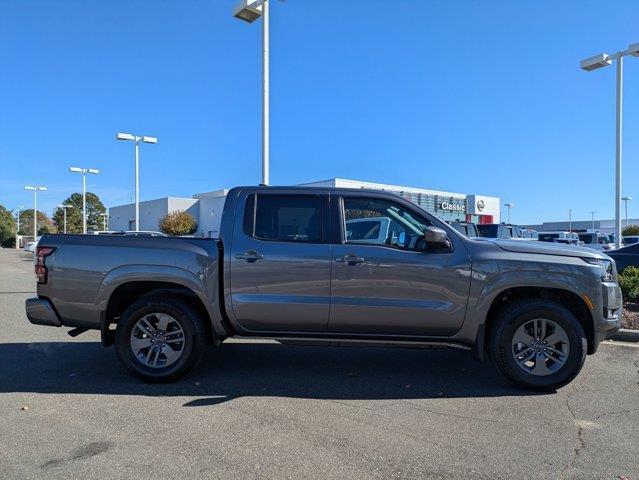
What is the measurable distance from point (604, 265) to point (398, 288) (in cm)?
212

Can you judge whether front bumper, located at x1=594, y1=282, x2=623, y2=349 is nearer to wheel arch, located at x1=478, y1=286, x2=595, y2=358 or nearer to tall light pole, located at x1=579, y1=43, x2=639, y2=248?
wheel arch, located at x1=478, y1=286, x2=595, y2=358

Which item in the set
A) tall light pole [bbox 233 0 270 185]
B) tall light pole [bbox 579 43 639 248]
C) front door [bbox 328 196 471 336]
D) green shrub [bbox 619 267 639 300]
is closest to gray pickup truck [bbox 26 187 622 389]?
front door [bbox 328 196 471 336]

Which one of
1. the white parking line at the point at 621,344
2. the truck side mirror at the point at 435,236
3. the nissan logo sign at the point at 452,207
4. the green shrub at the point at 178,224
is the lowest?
the white parking line at the point at 621,344

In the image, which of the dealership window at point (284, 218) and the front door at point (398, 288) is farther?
the dealership window at point (284, 218)

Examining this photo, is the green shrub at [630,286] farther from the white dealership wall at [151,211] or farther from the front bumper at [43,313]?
the white dealership wall at [151,211]

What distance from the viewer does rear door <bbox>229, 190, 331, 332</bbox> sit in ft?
17.3

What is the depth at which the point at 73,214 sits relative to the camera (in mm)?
86188

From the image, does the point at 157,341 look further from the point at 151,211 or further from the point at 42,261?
the point at 151,211

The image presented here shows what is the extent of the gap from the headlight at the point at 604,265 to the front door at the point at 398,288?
1.24 metres

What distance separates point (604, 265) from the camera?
535cm

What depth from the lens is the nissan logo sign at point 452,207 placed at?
135ft

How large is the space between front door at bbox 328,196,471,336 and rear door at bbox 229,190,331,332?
0.54 feet

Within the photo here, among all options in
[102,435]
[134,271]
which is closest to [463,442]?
[102,435]

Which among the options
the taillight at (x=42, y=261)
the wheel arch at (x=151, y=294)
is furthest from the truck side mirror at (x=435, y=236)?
the taillight at (x=42, y=261)
